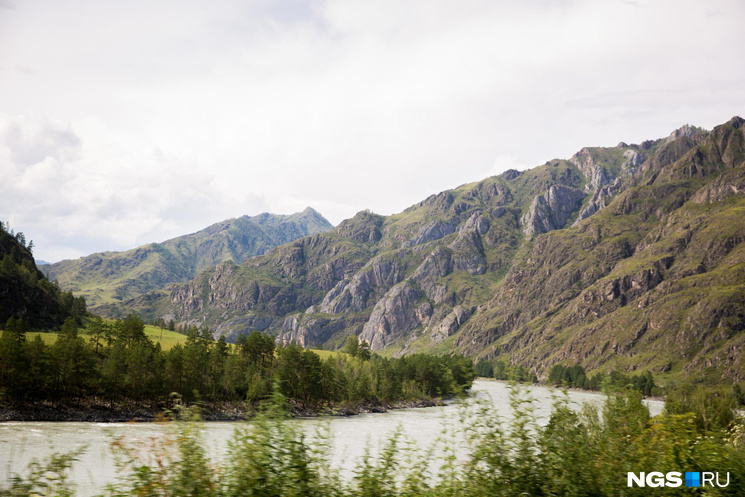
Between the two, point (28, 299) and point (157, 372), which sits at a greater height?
point (28, 299)

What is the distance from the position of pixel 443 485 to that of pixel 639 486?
371cm

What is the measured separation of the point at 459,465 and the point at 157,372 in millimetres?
99007

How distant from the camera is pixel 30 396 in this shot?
80250mm

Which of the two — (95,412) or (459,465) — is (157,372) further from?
(459,465)

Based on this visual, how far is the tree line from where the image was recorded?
8181cm

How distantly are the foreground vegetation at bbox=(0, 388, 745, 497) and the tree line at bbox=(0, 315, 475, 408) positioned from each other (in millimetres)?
55225

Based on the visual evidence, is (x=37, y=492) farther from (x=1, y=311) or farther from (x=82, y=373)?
(x=1, y=311)

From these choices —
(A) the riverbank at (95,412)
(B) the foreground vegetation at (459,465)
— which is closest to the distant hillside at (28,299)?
(A) the riverbank at (95,412)

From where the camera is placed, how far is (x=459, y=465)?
32.0 ft

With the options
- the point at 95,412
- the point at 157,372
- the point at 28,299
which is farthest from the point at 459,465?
the point at 28,299

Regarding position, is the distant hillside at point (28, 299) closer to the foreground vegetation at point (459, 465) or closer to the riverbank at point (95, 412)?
the riverbank at point (95, 412)

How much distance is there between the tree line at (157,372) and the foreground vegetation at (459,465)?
5522cm

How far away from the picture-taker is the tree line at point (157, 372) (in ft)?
268

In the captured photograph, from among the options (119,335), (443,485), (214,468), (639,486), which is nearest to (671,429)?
(639,486)
